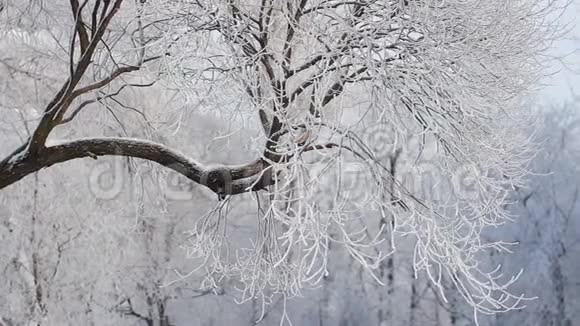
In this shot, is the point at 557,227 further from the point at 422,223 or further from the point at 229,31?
the point at 229,31

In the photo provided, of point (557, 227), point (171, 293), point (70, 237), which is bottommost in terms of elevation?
point (171, 293)

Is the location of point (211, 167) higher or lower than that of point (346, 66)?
lower

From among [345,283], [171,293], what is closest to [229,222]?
[171,293]

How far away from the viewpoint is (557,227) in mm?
6875

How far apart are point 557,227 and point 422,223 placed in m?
4.89

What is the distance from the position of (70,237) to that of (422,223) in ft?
13.7

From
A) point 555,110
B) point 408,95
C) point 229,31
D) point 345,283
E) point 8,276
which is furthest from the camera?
point 345,283

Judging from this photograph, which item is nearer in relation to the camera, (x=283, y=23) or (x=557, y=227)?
(x=283, y=23)

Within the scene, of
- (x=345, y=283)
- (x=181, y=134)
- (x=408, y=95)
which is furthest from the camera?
(x=345, y=283)

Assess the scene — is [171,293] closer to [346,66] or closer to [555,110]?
[555,110]

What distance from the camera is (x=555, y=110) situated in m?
6.69

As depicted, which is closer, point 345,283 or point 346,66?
point 346,66

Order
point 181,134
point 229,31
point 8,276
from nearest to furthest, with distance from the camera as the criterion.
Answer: point 229,31
point 8,276
point 181,134

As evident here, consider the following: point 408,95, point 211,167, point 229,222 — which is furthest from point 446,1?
point 229,222
